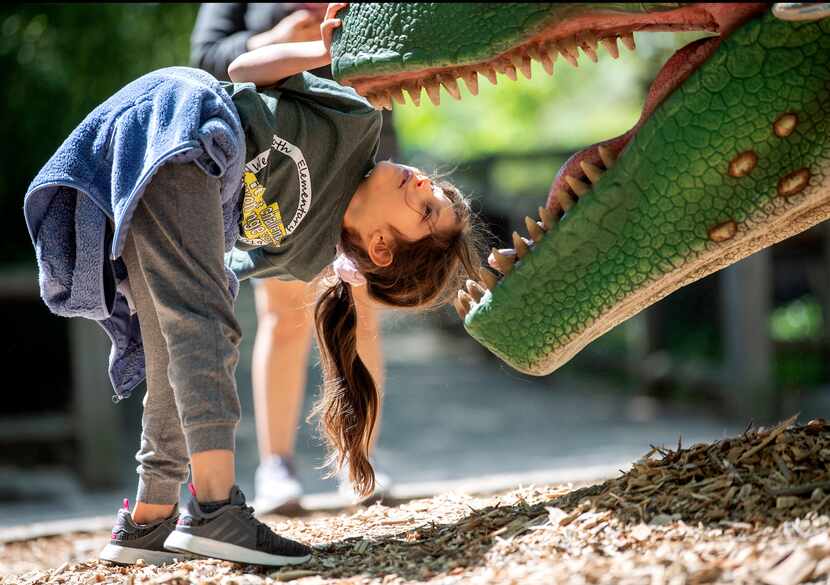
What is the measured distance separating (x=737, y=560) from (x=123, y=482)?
168 inches

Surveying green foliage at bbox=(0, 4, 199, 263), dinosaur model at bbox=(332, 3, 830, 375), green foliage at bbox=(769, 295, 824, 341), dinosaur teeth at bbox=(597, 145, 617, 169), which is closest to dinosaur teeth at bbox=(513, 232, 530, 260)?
dinosaur model at bbox=(332, 3, 830, 375)

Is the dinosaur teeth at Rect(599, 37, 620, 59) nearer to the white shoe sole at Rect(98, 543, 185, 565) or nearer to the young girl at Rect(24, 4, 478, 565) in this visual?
the young girl at Rect(24, 4, 478, 565)

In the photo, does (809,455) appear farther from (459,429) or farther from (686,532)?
A: (459,429)

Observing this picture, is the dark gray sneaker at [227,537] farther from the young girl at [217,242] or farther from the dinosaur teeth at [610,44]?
the dinosaur teeth at [610,44]

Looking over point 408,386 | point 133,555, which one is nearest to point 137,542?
point 133,555

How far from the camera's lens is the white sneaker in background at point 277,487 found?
12.5 ft

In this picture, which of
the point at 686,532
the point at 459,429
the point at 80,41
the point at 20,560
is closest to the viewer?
the point at 686,532

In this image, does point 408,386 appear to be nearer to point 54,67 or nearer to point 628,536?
point 54,67

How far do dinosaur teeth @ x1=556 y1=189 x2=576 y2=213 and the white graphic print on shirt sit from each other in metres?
0.73

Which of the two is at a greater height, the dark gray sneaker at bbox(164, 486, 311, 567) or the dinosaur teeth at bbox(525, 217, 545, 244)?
the dinosaur teeth at bbox(525, 217, 545, 244)

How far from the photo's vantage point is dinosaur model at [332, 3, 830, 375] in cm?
235

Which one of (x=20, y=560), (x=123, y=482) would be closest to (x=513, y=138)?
(x=123, y=482)

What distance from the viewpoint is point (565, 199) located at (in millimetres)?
2463

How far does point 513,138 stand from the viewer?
71.8 ft
